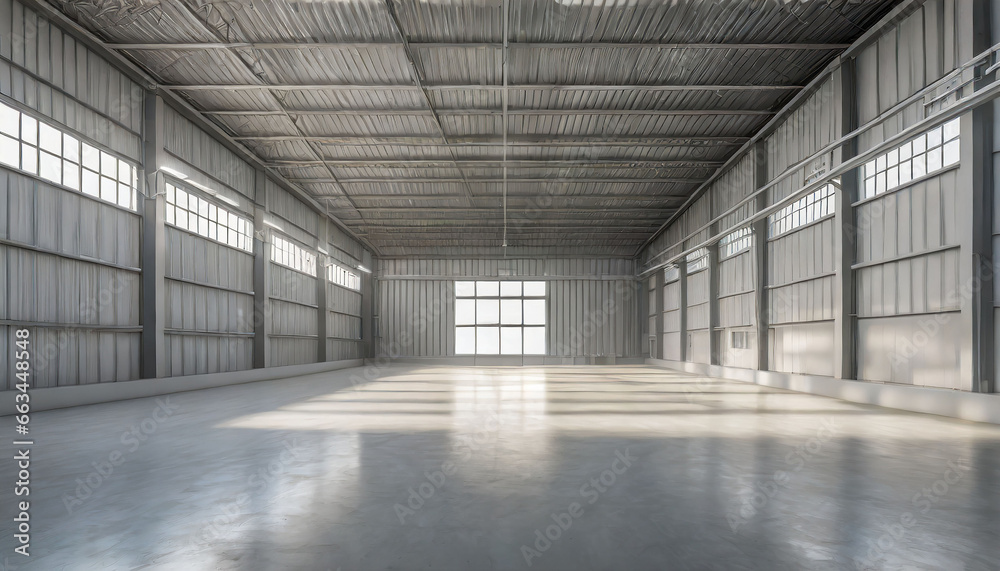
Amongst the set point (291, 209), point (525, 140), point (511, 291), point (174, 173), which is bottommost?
point (511, 291)

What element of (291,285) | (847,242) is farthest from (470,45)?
(291,285)

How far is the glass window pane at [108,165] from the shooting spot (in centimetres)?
1717

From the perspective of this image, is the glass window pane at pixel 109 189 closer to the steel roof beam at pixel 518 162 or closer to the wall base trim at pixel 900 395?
the steel roof beam at pixel 518 162

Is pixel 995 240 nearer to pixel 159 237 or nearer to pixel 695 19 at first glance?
pixel 695 19

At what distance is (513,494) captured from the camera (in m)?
6.35

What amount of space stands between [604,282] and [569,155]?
21297mm

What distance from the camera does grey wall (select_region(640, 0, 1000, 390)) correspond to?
43.2 ft

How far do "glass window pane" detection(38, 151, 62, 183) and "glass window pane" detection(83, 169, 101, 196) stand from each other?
93 centimetres

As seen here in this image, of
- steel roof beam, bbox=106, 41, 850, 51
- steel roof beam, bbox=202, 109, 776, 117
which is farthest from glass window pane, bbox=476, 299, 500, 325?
steel roof beam, bbox=106, 41, 850, 51

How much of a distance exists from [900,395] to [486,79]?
15.7 metres

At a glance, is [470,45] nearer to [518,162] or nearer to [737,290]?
[518,162]

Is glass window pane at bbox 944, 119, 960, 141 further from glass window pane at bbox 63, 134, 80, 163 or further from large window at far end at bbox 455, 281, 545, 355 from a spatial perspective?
large window at far end at bbox 455, 281, 545, 355

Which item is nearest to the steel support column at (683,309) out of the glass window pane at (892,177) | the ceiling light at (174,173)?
the glass window pane at (892,177)

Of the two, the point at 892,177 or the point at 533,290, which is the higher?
the point at 892,177
